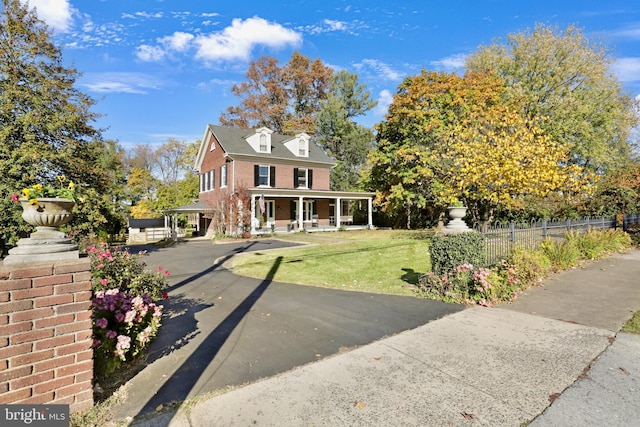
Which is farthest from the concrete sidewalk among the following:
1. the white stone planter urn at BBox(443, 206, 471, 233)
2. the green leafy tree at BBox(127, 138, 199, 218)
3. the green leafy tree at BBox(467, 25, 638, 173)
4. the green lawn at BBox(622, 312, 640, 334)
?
the green leafy tree at BBox(127, 138, 199, 218)

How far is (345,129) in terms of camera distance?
37.4m

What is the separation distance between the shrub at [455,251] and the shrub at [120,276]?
545 cm

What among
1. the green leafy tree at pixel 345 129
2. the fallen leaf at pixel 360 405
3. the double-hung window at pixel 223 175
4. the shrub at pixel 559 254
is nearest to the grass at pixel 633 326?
the shrub at pixel 559 254

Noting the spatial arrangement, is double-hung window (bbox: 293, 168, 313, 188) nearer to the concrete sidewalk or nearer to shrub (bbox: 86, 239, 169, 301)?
shrub (bbox: 86, 239, 169, 301)

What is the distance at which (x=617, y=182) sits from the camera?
611 inches

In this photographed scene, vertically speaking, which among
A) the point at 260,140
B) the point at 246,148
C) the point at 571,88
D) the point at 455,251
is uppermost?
the point at 571,88

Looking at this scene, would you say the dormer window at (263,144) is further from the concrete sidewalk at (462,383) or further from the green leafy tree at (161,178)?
the concrete sidewalk at (462,383)

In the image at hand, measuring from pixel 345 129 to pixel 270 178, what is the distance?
16067 mm

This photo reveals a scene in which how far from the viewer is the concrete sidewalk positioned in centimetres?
270

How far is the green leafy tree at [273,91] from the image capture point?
38375 mm

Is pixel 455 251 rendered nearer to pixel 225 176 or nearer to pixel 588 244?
pixel 588 244

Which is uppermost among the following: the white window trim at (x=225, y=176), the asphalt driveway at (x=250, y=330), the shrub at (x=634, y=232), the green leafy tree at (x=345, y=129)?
the green leafy tree at (x=345, y=129)

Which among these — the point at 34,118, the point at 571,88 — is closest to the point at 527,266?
the point at 34,118

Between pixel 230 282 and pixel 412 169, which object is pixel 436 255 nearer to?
pixel 230 282
